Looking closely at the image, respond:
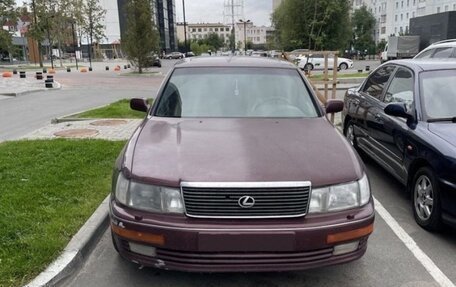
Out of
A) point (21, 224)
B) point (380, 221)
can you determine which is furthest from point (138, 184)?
point (380, 221)

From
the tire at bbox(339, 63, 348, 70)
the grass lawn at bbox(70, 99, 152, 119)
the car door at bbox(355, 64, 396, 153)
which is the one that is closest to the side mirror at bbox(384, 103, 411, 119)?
the car door at bbox(355, 64, 396, 153)

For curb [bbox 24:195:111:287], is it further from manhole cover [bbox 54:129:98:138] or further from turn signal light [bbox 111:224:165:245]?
manhole cover [bbox 54:129:98:138]

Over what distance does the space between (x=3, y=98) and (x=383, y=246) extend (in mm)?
15472

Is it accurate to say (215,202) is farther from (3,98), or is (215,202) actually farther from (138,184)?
(3,98)

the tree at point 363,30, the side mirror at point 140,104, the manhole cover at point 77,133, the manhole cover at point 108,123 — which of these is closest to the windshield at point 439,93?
the side mirror at point 140,104

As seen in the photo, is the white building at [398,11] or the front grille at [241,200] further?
the white building at [398,11]

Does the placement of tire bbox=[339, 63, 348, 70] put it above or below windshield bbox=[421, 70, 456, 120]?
below

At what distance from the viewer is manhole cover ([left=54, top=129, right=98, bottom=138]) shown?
8.23 meters

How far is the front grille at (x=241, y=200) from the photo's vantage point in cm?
278

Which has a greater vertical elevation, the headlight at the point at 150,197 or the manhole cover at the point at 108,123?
the headlight at the point at 150,197

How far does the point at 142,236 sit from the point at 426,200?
2853 millimetres

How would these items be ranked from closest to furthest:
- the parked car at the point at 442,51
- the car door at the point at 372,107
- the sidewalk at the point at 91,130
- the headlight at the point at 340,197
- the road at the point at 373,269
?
the headlight at the point at 340,197
the road at the point at 373,269
the car door at the point at 372,107
the sidewalk at the point at 91,130
the parked car at the point at 442,51

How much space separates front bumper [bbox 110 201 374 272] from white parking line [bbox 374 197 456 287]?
100 centimetres

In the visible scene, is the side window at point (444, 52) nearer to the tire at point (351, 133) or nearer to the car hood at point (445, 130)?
the tire at point (351, 133)
